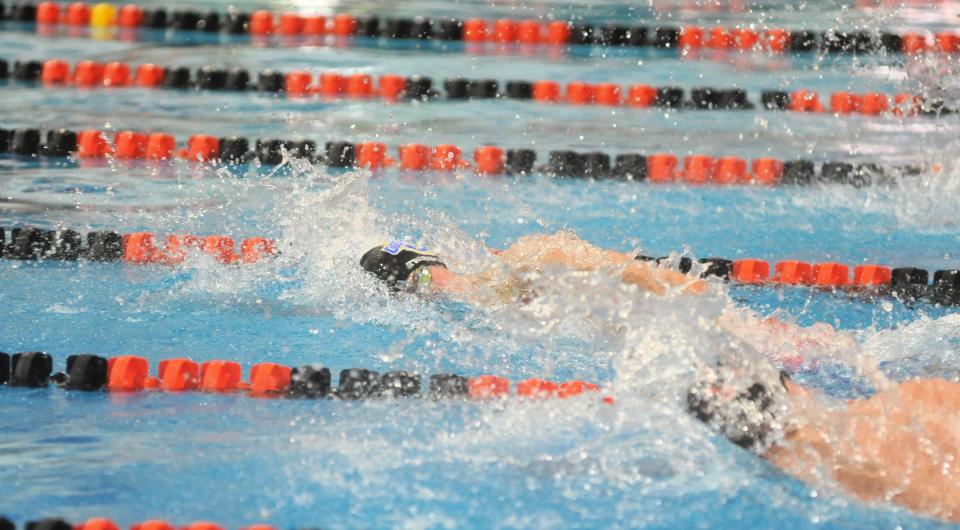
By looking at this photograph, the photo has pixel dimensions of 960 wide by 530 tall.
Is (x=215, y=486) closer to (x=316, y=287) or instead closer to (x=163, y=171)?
(x=316, y=287)

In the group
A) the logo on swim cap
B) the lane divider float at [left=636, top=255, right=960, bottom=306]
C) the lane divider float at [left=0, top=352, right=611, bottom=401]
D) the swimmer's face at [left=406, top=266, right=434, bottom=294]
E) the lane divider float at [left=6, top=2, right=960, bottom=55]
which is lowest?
the lane divider float at [left=0, top=352, right=611, bottom=401]

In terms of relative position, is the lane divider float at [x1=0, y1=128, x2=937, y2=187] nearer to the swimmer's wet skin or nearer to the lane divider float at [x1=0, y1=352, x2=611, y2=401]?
the lane divider float at [x1=0, y1=352, x2=611, y2=401]

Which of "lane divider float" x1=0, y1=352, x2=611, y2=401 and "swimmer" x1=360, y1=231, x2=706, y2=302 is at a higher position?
"swimmer" x1=360, y1=231, x2=706, y2=302

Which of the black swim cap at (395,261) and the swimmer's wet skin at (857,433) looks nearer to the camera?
Result: the swimmer's wet skin at (857,433)

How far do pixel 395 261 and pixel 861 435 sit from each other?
1.68m

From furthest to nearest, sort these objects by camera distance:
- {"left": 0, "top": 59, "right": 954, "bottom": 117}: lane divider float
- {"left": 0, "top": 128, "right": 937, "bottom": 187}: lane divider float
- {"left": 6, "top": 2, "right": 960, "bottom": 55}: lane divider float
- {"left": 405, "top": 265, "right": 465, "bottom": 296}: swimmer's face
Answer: {"left": 6, "top": 2, "right": 960, "bottom": 55}: lane divider float
{"left": 0, "top": 59, "right": 954, "bottom": 117}: lane divider float
{"left": 0, "top": 128, "right": 937, "bottom": 187}: lane divider float
{"left": 405, "top": 265, "right": 465, "bottom": 296}: swimmer's face

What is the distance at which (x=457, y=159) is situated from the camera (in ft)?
20.1

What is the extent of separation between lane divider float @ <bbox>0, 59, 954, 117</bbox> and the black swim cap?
10.1 feet

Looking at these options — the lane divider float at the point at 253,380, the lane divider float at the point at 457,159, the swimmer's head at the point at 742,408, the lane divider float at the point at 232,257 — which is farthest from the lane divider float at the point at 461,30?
the swimmer's head at the point at 742,408

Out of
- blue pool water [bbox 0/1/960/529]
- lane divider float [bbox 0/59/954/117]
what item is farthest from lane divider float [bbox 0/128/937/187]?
lane divider float [bbox 0/59/954/117]

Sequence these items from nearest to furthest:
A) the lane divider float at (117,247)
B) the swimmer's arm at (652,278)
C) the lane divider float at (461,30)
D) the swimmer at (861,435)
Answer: the swimmer at (861,435)
the swimmer's arm at (652,278)
the lane divider float at (117,247)
the lane divider float at (461,30)

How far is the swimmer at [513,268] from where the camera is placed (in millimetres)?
3572

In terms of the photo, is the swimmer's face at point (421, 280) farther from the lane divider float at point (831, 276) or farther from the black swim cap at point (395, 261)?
the lane divider float at point (831, 276)

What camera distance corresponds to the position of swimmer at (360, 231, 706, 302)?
3572 millimetres
